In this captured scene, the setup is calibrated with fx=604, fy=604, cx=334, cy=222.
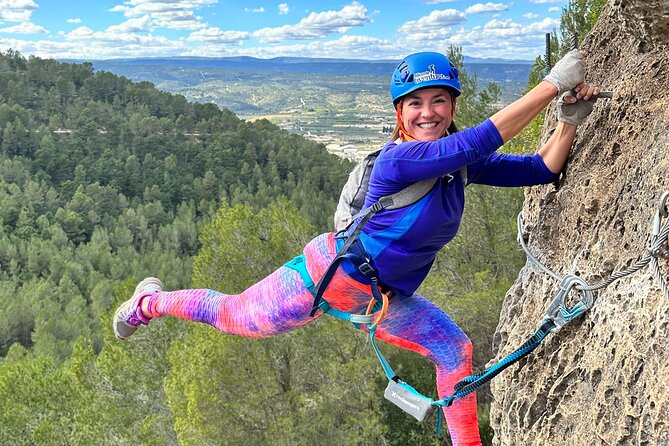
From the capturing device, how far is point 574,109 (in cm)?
278

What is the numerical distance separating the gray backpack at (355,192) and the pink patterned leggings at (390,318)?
128 mm

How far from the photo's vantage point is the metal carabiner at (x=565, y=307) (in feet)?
7.45

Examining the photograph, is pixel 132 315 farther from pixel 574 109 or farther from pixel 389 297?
pixel 574 109

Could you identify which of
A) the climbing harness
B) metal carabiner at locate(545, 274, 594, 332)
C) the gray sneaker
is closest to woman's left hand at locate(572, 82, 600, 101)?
the climbing harness

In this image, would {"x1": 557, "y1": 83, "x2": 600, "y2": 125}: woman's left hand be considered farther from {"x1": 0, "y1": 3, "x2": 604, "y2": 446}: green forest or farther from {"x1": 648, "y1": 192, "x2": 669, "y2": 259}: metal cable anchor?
{"x1": 0, "y1": 3, "x2": 604, "y2": 446}: green forest

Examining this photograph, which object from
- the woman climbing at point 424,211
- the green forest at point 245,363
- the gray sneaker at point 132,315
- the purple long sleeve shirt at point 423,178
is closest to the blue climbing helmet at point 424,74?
the woman climbing at point 424,211

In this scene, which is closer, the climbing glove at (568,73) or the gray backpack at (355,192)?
the climbing glove at (568,73)

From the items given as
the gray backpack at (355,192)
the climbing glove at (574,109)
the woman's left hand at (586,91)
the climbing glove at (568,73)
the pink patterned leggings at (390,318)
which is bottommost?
the pink patterned leggings at (390,318)

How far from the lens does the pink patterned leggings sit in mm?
2984

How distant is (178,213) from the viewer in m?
63.2

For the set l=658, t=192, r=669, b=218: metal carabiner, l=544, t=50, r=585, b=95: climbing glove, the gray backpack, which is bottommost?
the gray backpack

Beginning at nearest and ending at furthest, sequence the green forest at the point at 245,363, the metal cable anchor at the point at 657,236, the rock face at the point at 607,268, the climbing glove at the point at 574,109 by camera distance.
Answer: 1. the metal cable anchor at the point at 657,236
2. the rock face at the point at 607,268
3. the climbing glove at the point at 574,109
4. the green forest at the point at 245,363

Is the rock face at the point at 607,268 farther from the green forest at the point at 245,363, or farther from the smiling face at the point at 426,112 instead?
the green forest at the point at 245,363

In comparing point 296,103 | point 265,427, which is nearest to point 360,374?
point 265,427
